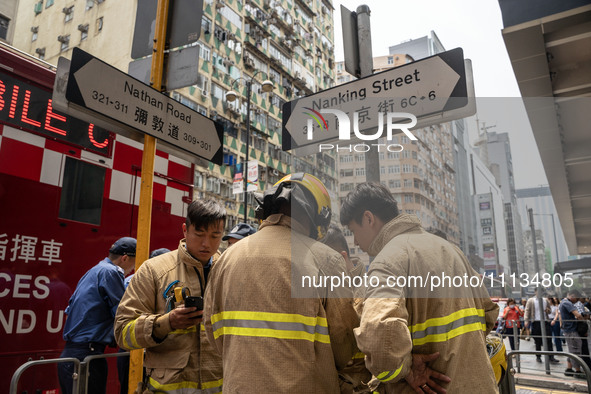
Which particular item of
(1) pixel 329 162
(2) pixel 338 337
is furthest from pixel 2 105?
(2) pixel 338 337

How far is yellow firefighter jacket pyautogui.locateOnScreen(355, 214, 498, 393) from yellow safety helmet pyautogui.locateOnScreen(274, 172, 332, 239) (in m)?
0.26

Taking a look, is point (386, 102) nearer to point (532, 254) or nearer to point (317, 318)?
point (532, 254)

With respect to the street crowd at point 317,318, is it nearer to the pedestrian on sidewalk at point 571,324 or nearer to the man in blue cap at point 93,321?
the man in blue cap at point 93,321

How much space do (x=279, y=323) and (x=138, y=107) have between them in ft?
7.02

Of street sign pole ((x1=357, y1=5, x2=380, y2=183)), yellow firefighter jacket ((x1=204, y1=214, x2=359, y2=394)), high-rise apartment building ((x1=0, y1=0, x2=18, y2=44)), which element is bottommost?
yellow firefighter jacket ((x1=204, y1=214, x2=359, y2=394))

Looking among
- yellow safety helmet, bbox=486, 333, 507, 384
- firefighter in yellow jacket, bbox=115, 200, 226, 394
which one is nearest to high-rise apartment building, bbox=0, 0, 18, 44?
firefighter in yellow jacket, bbox=115, 200, 226, 394

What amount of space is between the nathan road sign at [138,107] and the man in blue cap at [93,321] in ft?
3.91

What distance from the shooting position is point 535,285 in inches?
83.7

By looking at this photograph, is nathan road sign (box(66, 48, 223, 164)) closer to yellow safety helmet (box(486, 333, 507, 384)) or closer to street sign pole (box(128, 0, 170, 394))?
street sign pole (box(128, 0, 170, 394))

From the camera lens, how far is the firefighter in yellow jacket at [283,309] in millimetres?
1845

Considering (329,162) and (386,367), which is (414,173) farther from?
(386,367)

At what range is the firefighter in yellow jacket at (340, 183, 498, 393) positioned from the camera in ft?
5.64

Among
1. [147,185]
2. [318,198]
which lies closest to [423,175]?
[318,198]

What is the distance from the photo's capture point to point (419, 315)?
194cm
